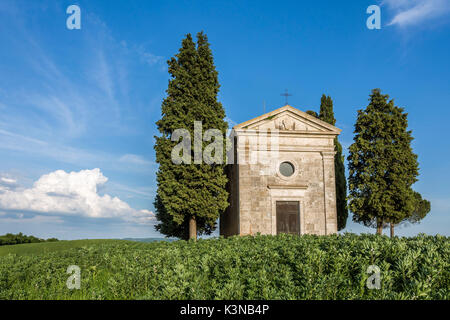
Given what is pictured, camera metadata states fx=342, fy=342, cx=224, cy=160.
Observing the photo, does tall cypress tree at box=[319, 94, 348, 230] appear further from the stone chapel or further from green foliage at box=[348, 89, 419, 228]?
the stone chapel

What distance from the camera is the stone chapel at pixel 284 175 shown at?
19953mm

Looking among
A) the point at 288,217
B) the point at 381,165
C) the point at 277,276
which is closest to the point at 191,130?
the point at 288,217

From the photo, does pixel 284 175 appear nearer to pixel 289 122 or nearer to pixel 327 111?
pixel 289 122

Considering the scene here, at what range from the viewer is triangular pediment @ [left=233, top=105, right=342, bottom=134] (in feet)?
68.4

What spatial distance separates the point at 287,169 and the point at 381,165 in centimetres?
702

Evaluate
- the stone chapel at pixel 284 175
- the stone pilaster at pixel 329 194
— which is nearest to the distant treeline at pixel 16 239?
the stone chapel at pixel 284 175

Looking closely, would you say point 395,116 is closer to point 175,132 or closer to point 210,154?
point 210,154

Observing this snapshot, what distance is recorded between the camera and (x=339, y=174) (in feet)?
87.6

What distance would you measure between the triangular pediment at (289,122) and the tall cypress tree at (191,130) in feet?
7.42

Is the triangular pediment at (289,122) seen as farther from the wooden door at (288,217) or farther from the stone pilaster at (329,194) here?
the wooden door at (288,217)

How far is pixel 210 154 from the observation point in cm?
1964

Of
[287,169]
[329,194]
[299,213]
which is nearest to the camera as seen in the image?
[299,213]

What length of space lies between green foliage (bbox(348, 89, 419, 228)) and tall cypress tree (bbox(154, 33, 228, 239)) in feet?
32.2
